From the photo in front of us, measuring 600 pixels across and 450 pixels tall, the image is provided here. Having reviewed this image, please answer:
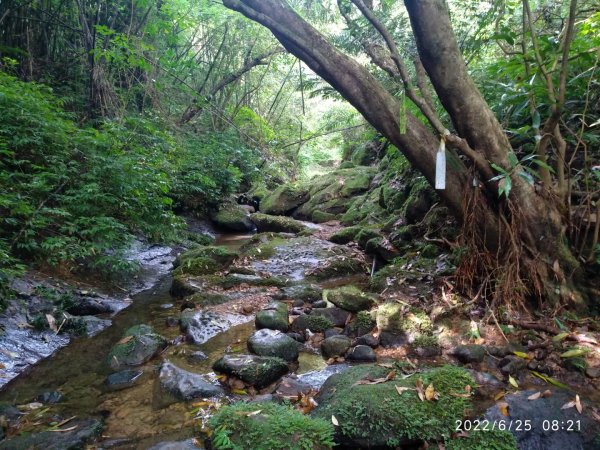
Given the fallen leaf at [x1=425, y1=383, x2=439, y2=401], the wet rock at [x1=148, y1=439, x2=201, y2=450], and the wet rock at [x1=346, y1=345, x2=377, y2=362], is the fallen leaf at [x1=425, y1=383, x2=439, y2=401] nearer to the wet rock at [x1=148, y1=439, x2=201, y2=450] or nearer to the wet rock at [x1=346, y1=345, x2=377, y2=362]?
the wet rock at [x1=346, y1=345, x2=377, y2=362]

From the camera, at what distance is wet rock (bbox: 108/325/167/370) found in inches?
151

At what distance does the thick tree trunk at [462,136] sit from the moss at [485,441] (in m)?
1.74

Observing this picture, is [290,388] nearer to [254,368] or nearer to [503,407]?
[254,368]

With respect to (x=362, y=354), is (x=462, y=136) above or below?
above

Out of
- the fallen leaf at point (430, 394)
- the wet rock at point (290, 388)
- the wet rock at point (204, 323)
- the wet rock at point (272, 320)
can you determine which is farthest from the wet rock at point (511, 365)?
the wet rock at point (204, 323)

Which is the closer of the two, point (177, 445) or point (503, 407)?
point (177, 445)

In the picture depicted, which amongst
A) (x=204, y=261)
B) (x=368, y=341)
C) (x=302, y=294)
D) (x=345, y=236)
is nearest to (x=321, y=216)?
(x=345, y=236)

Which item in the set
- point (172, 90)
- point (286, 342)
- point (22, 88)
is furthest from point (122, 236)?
point (172, 90)

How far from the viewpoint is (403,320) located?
420cm

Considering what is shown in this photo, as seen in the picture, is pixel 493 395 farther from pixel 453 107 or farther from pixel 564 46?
pixel 564 46

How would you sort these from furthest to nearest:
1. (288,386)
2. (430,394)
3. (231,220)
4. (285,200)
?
(285,200) → (231,220) → (288,386) → (430,394)

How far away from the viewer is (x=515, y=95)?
3.91 m

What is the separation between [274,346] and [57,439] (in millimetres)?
1901

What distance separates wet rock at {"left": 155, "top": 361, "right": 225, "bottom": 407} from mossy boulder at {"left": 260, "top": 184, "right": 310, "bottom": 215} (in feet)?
35.8
